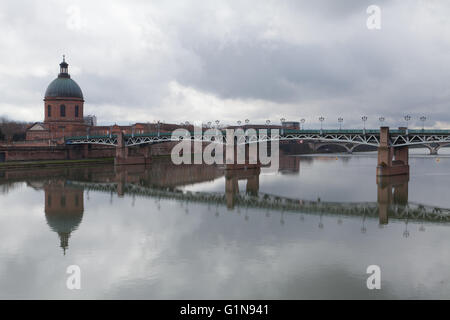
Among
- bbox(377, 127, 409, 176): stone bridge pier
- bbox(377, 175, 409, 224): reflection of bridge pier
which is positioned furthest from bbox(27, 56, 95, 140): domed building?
bbox(377, 175, 409, 224): reflection of bridge pier

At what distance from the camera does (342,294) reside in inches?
645

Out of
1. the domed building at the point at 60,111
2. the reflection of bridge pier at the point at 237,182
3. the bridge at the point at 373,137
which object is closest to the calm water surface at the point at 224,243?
the reflection of bridge pier at the point at 237,182

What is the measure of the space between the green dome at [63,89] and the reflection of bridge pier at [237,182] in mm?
53145

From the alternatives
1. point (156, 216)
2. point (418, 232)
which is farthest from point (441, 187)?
point (156, 216)

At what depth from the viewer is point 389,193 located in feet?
148

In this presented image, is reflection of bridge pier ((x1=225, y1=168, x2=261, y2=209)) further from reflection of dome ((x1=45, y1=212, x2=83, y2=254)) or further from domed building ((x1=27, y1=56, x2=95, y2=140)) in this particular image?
domed building ((x1=27, y1=56, x2=95, y2=140))

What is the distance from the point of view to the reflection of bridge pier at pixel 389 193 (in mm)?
35531

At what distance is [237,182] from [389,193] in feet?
65.6

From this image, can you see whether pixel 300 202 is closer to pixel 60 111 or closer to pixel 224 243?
pixel 224 243

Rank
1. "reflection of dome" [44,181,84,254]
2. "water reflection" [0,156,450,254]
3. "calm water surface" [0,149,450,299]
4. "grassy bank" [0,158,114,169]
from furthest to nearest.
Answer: "grassy bank" [0,158,114,169] < "water reflection" [0,156,450,254] < "reflection of dome" [44,181,84,254] < "calm water surface" [0,149,450,299]

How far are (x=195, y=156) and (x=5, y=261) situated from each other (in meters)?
93.9

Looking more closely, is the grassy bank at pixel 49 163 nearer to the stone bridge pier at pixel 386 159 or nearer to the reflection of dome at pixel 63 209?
the reflection of dome at pixel 63 209

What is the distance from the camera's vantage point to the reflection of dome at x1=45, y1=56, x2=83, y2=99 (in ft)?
330

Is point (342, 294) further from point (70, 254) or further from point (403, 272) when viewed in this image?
point (70, 254)
